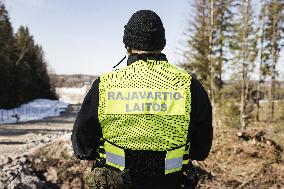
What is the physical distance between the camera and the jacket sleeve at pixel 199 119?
2670mm

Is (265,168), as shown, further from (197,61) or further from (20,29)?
(20,29)

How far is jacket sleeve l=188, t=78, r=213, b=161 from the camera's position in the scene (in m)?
2.67

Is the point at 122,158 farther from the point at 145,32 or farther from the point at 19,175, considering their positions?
the point at 19,175

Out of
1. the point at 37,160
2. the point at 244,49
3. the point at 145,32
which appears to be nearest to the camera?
the point at 145,32

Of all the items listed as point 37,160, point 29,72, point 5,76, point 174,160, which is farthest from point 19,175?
point 29,72

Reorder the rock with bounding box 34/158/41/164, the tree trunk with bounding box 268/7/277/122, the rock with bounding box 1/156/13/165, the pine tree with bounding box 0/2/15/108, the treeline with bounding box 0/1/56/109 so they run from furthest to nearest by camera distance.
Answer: the treeline with bounding box 0/1/56/109, the pine tree with bounding box 0/2/15/108, the tree trunk with bounding box 268/7/277/122, the rock with bounding box 34/158/41/164, the rock with bounding box 1/156/13/165

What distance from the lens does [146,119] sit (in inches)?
102

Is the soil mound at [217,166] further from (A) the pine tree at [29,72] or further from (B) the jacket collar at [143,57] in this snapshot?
(A) the pine tree at [29,72]

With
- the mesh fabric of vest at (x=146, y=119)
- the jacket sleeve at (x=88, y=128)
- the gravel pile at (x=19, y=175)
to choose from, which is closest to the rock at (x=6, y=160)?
the gravel pile at (x=19, y=175)

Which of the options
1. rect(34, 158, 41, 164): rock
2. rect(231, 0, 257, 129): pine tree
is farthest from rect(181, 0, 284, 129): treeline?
rect(34, 158, 41, 164): rock

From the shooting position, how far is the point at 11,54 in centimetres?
4666

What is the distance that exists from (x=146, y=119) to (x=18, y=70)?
44059mm

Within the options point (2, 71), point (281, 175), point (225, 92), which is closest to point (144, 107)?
point (281, 175)

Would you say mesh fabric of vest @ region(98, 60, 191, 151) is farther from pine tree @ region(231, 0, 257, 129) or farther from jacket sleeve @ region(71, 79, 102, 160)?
pine tree @ region(231, 0, 257, 129)
